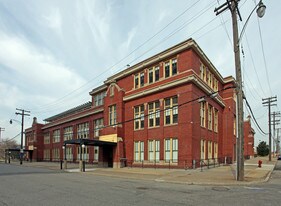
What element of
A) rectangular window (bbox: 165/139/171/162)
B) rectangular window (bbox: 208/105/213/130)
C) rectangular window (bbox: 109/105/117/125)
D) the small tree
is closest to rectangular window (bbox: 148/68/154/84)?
rectangular window (bbox: 109/105/117/125)

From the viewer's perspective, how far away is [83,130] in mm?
52094

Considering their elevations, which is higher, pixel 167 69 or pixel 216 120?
pixel 167 69

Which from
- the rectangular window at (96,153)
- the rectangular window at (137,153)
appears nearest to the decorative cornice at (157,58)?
the rectangular window at (137,153)

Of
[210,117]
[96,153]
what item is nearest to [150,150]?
[210,117]

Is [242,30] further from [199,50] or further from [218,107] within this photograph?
[218,107]

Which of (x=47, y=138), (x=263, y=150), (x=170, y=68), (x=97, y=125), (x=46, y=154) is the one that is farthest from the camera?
(x=263, y=150)

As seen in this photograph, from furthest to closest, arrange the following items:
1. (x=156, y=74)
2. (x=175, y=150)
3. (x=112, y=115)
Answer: (x=112, y=115)
(x=156, y=74)
(x=175, y=150)

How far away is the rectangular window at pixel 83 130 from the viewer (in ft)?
167

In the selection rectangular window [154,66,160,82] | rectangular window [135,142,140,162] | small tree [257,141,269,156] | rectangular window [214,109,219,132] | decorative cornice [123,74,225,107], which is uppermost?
rectangular window [154,66,160,82]

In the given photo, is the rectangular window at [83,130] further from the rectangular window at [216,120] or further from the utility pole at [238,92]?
the utility pole at [238,92]

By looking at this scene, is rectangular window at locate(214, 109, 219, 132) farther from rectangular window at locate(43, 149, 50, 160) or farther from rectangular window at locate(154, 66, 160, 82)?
rectangular window at locate(43, 149, 50, 160)

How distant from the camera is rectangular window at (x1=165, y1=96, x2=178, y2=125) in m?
30.9

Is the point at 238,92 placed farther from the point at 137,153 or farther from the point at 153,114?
the point at 137,153

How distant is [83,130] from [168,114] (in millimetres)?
24605
